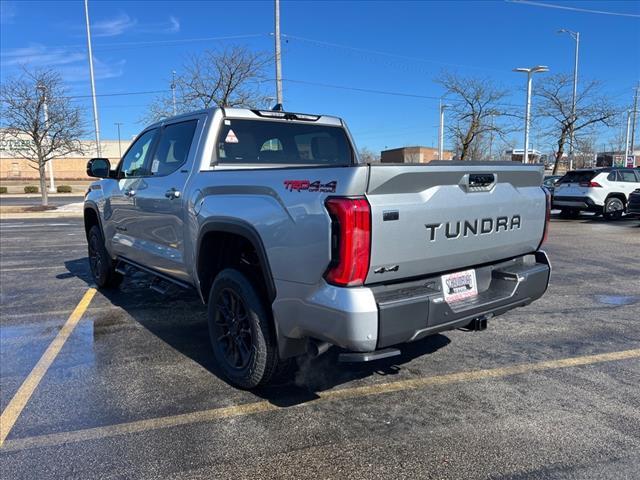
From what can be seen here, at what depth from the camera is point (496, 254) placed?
334 cm

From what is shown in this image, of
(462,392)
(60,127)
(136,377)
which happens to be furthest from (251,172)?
(60,127)

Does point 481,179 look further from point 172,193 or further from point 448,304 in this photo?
point 172,193

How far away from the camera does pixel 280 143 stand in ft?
15.0

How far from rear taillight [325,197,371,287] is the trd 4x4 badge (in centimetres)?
7

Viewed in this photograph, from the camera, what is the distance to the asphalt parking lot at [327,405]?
266 cm

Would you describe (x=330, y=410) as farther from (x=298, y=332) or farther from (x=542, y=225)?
(x=542, y=225)

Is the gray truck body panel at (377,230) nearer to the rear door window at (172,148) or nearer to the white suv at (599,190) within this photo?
the rear door window at (172,148)

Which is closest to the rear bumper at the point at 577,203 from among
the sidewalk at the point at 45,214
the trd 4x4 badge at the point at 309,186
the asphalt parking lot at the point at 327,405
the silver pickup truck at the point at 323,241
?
the asphalt parking lot at the point at 327,405

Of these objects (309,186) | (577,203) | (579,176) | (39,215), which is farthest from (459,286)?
(39,215)

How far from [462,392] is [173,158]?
317 centimetres

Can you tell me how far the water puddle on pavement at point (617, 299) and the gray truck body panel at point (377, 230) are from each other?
2.90 metres

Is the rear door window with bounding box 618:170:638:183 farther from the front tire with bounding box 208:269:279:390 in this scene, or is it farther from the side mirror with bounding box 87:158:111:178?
the front tire with bounding box 208:269:279:390

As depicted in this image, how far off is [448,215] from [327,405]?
60.1 inches

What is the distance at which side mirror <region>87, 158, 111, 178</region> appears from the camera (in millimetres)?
5688
